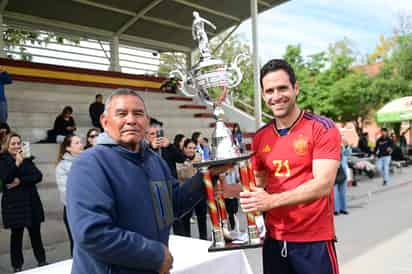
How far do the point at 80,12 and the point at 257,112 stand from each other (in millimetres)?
6605

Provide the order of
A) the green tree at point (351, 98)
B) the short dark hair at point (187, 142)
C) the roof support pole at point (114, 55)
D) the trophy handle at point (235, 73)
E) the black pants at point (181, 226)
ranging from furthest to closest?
the green tree at point (351, 98) < the roof support pole at point (114, 55) < the short dark hair at point (187, 142) < the black pants at point (181, 226) < the trophy handle at point (235, 73)

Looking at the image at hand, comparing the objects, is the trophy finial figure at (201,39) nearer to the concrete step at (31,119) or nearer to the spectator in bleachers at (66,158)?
the spectator in bleachers at (66,158)

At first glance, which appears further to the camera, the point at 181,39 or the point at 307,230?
the point at 181,39

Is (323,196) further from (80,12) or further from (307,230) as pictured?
(80,12)

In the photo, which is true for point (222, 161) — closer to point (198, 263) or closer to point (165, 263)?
point (165, 263)

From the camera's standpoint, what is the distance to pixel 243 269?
9.03ft

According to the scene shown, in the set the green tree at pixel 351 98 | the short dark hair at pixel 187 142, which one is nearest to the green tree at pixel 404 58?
the green tree at pixel 351 98

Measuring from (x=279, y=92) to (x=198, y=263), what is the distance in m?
1.19

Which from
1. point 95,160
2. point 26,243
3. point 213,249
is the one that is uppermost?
point 95,160

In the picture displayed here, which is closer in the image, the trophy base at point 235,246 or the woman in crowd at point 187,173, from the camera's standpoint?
the trophy base at point 235,246

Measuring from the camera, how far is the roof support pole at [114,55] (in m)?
14.7

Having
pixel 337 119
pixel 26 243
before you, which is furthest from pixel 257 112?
pixel 337 119

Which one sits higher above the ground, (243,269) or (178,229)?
(243,269)

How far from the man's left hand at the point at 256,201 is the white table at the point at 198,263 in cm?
76
